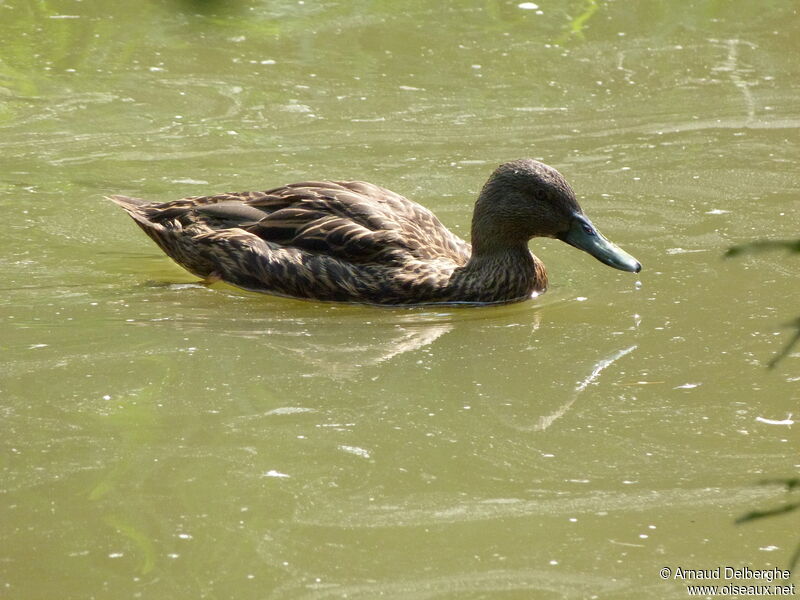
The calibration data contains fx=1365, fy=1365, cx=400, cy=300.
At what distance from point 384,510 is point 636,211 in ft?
15.6

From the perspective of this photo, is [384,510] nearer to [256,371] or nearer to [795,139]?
[256,371]

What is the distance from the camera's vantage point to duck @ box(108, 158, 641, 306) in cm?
787

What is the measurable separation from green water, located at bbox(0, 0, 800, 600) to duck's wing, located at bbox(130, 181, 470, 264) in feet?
1.29

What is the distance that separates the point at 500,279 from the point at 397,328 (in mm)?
898

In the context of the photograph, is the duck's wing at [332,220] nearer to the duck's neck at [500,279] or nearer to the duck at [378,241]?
the duck at [378,241]

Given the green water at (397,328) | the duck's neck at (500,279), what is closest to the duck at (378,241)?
the duck's neck at (500,279)

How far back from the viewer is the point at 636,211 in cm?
914

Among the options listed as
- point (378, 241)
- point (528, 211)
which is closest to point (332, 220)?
point (378, 241)

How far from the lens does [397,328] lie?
7262 mm

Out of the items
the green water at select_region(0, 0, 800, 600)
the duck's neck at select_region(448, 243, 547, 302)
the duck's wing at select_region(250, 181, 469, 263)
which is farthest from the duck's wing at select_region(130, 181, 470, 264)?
the green water at select_region(0, 0, 800, 600)

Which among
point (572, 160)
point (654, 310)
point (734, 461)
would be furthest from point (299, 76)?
point (734, 461)

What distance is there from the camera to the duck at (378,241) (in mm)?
7867

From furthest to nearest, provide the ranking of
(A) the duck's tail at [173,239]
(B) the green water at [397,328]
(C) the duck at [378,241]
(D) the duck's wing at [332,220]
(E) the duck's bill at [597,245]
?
(A) the duck's tail at [173,239]
(D) the duck's wing at [332,220]
(C) the duck at [378,241]
(E) the duck's bill at [597,245]
(B) the green water at [397,328]

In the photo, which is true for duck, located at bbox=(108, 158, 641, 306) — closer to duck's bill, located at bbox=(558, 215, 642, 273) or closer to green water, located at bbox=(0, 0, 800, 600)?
duck's bill, located at bbox=(558, 215, 642, 273)
